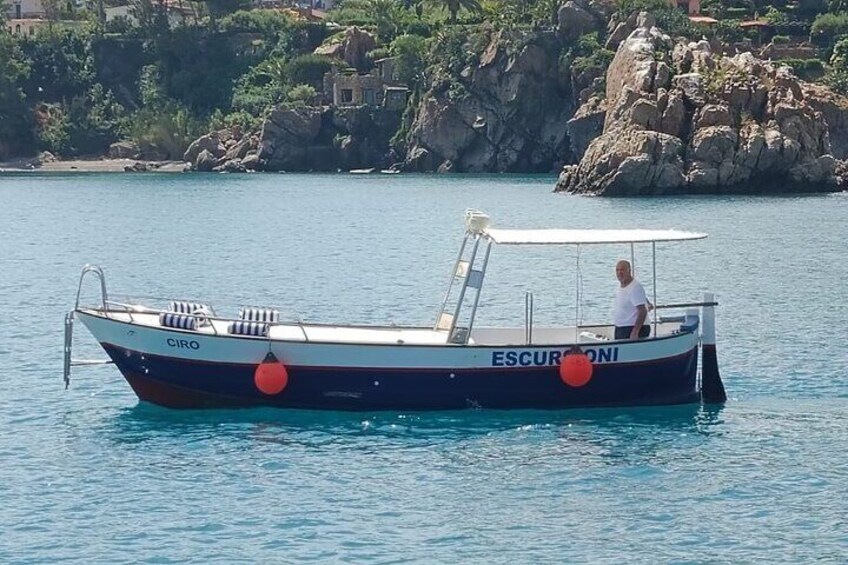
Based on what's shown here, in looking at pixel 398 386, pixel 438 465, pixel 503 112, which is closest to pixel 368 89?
pixel 503 112

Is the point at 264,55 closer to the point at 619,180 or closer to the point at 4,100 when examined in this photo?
the point at 4,100

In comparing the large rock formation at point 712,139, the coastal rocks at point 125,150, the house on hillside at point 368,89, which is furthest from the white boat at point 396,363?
the coastal rocks at point 125,150

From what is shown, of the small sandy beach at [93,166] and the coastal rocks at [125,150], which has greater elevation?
the coastal rocks at [125,150]

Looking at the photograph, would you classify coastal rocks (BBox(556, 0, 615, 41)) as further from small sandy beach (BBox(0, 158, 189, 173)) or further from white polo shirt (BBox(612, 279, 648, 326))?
white polo shirt (BBox(612, 279, 648, 326))

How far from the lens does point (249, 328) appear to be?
29672 millimetres

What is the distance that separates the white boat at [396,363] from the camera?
2939 centimetres

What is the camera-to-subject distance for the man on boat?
30.0 meters

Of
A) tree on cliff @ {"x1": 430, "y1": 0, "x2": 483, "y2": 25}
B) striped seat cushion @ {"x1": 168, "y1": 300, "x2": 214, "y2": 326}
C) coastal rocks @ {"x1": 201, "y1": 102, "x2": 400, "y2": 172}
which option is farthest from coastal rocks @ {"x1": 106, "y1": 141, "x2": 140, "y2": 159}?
striped seat cushion @ {"x1": 168, "y1": 300, "x2": 214, "y2": 326}

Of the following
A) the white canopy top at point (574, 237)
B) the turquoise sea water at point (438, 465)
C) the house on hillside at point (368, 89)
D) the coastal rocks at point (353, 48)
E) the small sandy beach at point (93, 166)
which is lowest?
the turquoise sea water at point (438, 465)

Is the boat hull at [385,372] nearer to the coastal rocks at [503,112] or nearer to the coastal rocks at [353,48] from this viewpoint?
the coastal rocks at [503,112]

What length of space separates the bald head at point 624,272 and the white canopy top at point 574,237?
0.43 metres

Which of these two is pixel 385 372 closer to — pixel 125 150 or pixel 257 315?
pixel 257 315

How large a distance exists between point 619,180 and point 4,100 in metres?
79.9

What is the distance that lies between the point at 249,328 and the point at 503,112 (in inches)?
4106
